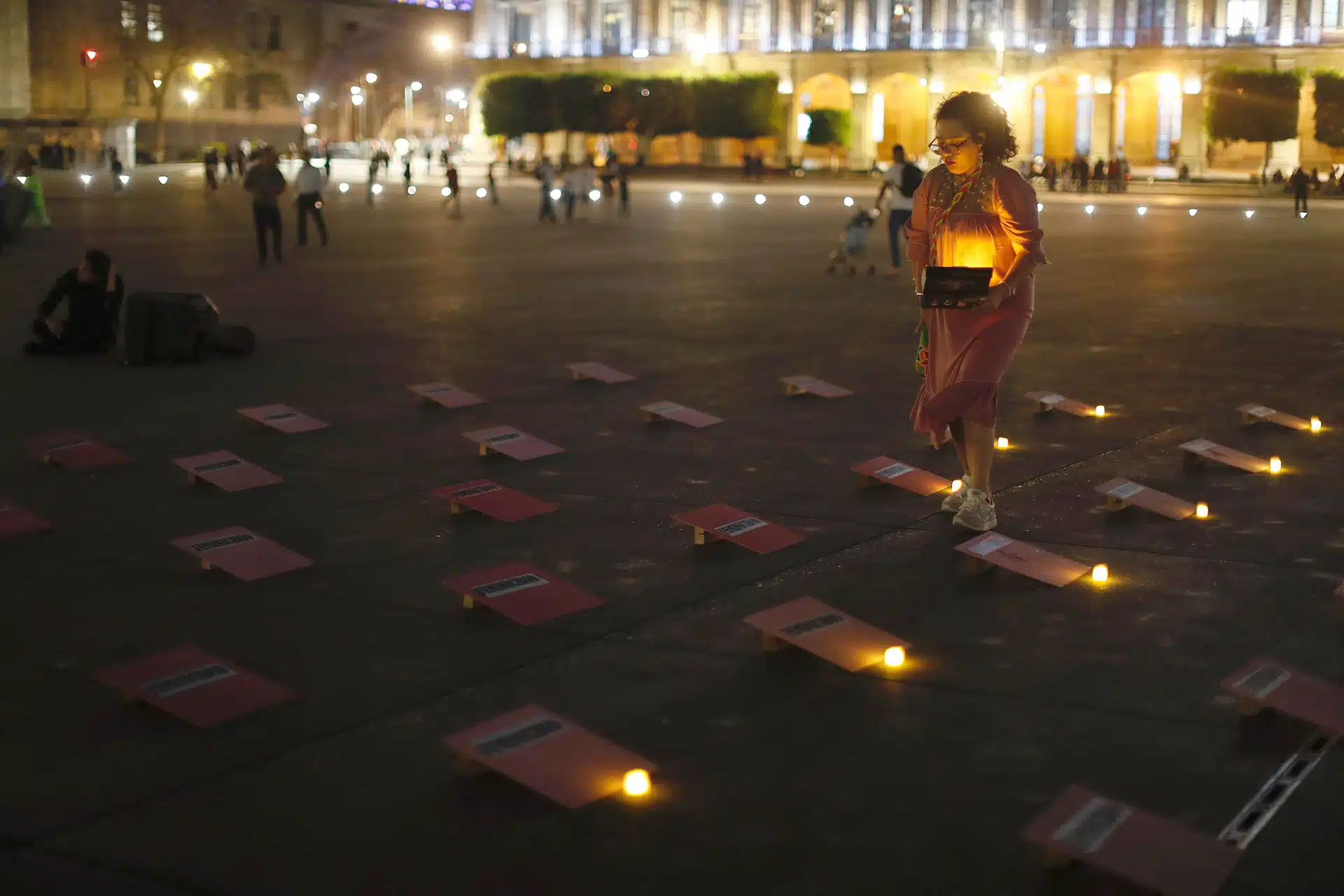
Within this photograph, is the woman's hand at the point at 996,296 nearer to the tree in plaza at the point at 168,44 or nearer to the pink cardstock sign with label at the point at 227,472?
the pink cardstock sign with label at the point at 227,472

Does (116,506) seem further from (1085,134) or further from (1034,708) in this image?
(1085,134)

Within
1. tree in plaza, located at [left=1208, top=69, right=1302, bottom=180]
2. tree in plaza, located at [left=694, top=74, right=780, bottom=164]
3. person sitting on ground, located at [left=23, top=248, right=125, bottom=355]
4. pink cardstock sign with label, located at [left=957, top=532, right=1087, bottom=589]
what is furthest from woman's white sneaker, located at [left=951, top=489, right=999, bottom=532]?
tree in plaza, located at [left=694, top=74, right=780, bottom=164]

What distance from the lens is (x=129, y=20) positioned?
80688 mm

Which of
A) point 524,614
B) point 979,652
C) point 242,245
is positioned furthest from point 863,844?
point 242,245

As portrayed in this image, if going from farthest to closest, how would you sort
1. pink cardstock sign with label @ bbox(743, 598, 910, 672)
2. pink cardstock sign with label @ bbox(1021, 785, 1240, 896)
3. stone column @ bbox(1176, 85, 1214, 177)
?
stone column @ bbox(1176, 85, 1214, 177)
pink cardstock sign with label @ bbox(743, 598, 910, 672)
pink cardstock sign with label @ bbox(1021, 785, 1240, 896)

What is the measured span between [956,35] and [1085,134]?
780 centimetres

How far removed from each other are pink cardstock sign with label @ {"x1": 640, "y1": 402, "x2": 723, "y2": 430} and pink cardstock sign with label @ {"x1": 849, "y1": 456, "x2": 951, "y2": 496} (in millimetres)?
1630

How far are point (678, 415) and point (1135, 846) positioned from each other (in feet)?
19.3

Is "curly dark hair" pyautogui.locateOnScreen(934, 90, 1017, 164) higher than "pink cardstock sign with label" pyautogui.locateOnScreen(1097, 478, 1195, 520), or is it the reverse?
"curly dark hair" pyautogui.locateOnScreen(934, 90, 1017, 164)

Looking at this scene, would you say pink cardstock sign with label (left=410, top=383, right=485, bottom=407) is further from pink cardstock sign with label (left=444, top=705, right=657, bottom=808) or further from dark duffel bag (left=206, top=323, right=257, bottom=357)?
pink cardstock sign with label (left=444, top=705, right=657, bottom=808)

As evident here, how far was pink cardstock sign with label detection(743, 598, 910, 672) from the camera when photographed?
16.7 ft

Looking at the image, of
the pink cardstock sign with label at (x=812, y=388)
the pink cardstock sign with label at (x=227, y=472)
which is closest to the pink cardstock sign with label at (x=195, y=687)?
the pink cardstock sign with label at (x=227, y=472)

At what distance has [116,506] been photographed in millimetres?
7254

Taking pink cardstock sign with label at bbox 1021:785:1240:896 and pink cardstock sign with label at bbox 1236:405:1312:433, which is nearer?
pink cardstock sign with label at bbox 1021:785:1240:896
